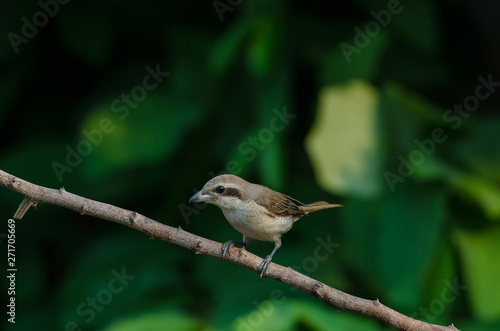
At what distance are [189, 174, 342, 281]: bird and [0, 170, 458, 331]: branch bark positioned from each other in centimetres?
7

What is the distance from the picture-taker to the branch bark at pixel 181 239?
109 centimetres

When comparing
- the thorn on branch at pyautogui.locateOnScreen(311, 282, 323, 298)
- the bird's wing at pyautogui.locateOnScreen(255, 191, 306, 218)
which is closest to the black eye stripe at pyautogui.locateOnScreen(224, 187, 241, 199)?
the bird's wing at pyautogui.locateOnScreen(255, 191, 306, 218)

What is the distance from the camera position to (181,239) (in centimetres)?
112

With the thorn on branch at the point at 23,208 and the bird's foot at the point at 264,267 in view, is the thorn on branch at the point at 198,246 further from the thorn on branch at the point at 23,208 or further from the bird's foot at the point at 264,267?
the thorn on branch at the point at 23,208

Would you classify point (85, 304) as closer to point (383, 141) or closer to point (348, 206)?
point (348, 206)

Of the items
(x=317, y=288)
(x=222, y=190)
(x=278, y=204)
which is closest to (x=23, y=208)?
(x=222, y=190)

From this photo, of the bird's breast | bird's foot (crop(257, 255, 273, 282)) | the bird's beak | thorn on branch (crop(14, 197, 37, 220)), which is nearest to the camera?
thorn on branch (crop(14, 197, 37, 220))

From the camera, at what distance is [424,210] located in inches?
103

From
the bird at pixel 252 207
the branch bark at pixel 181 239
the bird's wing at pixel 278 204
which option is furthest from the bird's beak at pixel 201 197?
the bird's wing at pixel 278 204

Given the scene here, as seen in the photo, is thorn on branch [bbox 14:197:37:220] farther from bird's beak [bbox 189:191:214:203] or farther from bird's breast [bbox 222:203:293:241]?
bird's breast [bbox 222:203:293:241]

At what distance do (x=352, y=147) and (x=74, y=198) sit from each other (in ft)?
5.76

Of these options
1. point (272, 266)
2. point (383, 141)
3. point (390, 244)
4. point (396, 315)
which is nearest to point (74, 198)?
point (272, 266)

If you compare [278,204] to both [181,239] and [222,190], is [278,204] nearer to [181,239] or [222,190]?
[222,190]

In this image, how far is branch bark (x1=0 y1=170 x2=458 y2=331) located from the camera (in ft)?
3.56
